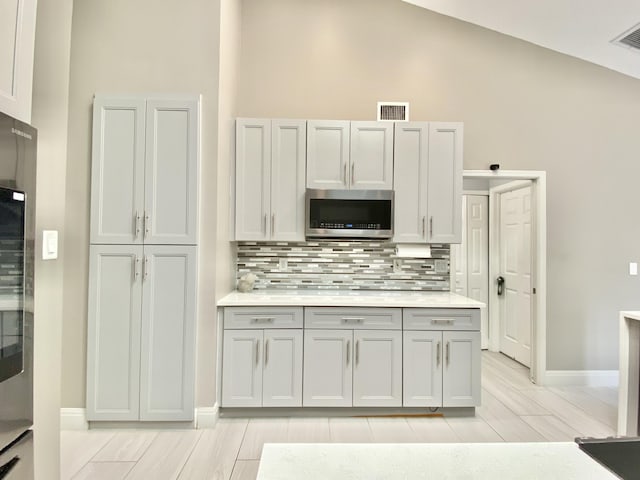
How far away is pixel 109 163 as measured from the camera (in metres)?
2.62

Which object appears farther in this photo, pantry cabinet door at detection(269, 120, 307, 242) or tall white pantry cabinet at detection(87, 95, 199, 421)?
pantry cabinet door at detection(269, 120, 307, 242)

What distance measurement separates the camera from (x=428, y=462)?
726 mm

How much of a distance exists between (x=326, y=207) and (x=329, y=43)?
5.43ft

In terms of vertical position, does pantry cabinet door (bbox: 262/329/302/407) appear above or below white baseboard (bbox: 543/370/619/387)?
above

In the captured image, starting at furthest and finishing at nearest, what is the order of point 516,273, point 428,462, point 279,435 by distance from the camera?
point 516,273, point 279,435, point 428,462

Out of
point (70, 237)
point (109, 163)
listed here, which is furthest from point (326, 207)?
point (70, 237)

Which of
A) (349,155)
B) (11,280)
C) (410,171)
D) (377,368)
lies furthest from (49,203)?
(410,171)

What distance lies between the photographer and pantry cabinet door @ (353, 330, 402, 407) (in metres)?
2.79

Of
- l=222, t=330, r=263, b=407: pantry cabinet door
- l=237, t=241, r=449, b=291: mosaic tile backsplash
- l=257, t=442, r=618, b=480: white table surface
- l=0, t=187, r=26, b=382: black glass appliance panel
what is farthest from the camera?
l=237, t=241, r=449, b=291: mosaic tile backsplash

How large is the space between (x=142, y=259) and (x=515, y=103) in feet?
11.7

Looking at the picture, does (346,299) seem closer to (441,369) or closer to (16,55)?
(441,369)

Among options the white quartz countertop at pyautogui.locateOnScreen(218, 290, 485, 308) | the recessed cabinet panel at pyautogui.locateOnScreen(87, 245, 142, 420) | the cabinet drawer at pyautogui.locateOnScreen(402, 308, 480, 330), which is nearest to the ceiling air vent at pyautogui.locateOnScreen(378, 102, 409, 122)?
the white quartz countertop at pyautogui.locateOnScreen(218, 290, 485, 308)

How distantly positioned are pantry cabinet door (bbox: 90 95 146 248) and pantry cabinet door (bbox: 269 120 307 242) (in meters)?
1.01

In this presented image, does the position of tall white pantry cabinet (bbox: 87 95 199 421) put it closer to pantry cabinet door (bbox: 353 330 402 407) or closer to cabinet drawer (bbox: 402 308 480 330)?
pantry cabinet door (bbox: 353 330 402 407)
